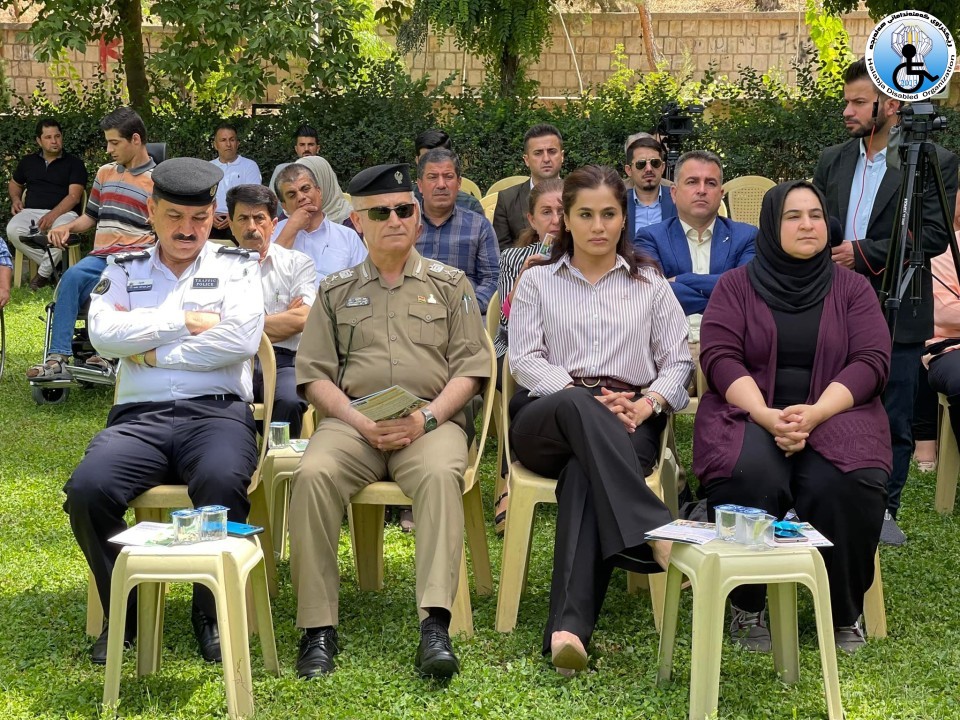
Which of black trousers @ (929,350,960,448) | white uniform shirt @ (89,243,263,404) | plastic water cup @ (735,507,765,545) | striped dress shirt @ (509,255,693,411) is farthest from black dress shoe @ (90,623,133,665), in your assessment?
black trousers @ (929,350,960,448)

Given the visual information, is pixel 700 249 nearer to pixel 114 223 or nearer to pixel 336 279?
pixel 336 279

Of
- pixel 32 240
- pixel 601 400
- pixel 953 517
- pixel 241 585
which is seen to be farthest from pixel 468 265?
pixel 32 240

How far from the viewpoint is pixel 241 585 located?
10.5 feet

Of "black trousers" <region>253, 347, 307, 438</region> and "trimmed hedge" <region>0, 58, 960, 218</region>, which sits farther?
"trimmed hedge" <region>0, 58, 960, 218</region>

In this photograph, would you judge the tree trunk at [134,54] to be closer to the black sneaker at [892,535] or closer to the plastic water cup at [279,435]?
the plastic water cup at [279,435]

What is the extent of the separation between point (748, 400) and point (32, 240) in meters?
8.86

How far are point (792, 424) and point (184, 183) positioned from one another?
2.15 meters

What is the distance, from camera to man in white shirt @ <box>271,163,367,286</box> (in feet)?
18.8

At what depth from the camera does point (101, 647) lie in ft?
11.8

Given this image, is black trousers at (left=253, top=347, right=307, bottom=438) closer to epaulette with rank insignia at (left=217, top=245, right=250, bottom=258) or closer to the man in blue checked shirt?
epaulette with rank insignia at (left=217, top=245, right=250, bottom=258)

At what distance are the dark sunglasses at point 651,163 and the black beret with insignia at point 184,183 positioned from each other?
10.1 ft

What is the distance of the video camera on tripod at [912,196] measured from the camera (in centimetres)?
435

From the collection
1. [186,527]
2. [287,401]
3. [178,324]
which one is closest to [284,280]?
[287,401]

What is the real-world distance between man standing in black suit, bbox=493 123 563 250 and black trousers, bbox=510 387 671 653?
308 cm
